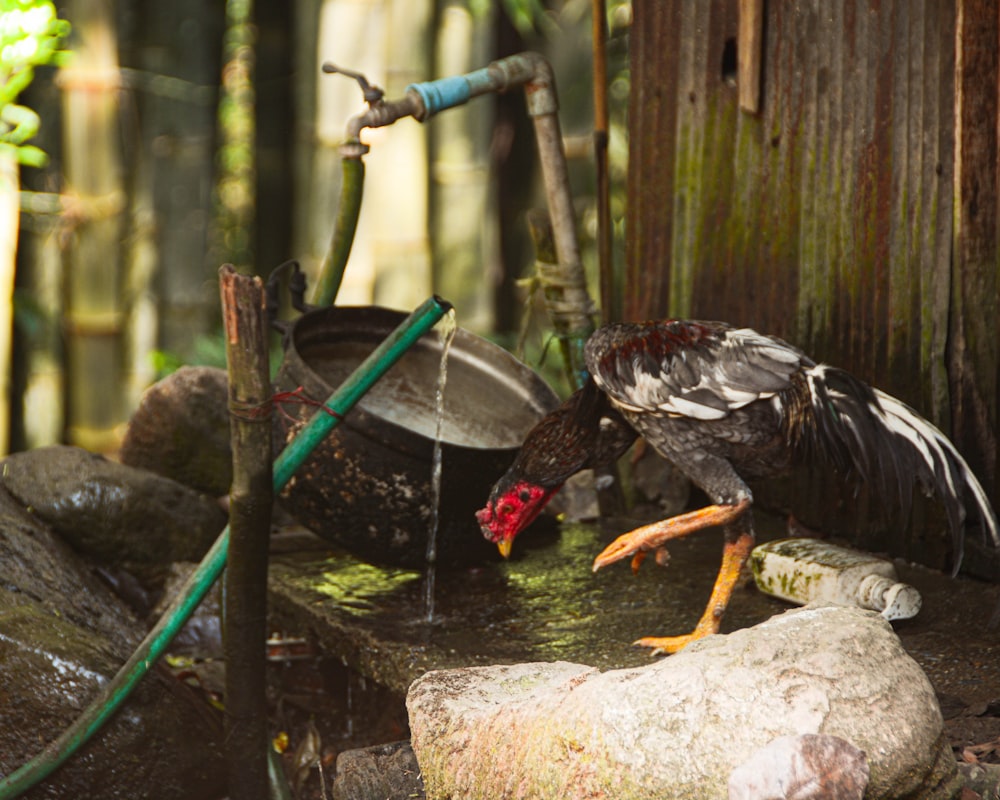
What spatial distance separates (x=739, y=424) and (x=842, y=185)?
1188 mm

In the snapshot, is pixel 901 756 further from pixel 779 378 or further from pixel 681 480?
pixel 681 480

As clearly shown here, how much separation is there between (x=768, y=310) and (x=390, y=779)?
8.14ft

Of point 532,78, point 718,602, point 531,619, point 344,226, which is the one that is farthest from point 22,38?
point 718,602

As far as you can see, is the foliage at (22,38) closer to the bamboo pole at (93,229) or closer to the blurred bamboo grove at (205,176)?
the blurred bamboo grove at (205,176)

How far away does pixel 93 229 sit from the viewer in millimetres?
7191

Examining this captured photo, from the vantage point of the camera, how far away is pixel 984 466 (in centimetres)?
417

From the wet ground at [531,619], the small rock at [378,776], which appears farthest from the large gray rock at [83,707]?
the small rock at [378,776]

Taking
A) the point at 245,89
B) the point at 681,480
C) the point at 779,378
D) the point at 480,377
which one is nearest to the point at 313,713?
the point at 480,377

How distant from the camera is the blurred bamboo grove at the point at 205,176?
7242 mm

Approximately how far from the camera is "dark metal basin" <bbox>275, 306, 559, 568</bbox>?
428cm

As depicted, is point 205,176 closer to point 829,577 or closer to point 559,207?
point 559,207

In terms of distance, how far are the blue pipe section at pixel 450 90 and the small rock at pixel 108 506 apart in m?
2.03

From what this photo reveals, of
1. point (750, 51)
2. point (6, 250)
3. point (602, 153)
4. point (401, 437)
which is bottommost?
point (401, 437)

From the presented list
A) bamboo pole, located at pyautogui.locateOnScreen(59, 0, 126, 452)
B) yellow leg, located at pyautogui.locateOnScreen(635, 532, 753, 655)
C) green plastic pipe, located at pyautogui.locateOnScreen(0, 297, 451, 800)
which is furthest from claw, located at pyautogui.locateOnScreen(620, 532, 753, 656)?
bamboo pole, located at pyautogui.locateOnScreen(59, 0, 126, 452)
